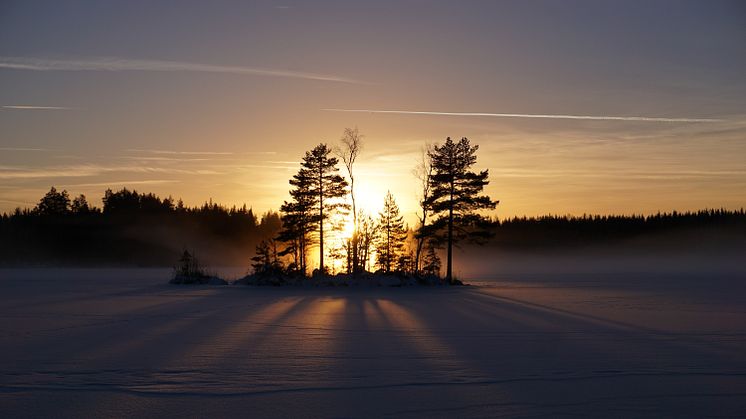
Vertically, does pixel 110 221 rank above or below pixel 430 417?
above

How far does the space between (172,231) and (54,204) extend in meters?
24.5

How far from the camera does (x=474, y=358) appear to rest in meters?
12.1

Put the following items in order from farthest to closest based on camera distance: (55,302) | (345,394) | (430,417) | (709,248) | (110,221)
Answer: (709,248) < (110,221) < (55,302) < (345,394) < (430,417)

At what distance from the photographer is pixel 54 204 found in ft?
420

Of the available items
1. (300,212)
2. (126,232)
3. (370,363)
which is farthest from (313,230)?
(126,232)

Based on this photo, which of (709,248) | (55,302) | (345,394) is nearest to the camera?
(345,394)

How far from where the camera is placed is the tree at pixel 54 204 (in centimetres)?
12644

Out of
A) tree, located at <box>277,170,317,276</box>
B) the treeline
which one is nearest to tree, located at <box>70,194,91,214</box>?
the treeline

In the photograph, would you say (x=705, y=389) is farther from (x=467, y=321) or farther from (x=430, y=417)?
(x=467, y=321)

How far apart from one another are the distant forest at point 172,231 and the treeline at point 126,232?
0.52 ft

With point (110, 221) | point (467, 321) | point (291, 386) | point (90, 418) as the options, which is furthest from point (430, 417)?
point (110, 221)

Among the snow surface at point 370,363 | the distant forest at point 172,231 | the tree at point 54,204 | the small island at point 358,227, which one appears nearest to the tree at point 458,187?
the small island at point 358,227

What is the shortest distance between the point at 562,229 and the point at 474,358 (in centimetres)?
15179

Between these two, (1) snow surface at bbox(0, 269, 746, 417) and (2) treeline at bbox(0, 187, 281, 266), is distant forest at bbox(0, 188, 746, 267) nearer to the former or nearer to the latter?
(2) treeline at bbox(0, 187, 281, 266)
